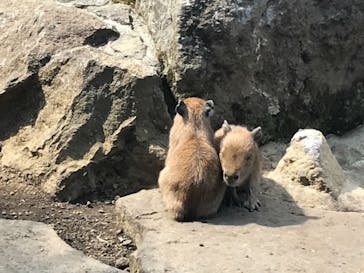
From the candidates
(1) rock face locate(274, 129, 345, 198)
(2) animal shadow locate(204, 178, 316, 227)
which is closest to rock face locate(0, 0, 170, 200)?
(2) animal shadow locate(204, 178, 316, 227)

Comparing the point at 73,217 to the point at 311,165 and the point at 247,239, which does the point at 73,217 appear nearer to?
the point at 247,239

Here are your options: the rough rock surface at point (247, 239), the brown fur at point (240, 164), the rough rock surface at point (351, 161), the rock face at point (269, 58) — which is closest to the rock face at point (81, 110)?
the rock face at point (269, 58)

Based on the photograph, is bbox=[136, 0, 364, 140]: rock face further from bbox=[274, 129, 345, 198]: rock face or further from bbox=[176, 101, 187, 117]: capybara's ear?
bbox=[176, 101, 187, 117]: capybara's ear

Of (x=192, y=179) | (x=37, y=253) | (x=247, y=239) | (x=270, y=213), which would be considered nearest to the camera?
(x=37, y=253)

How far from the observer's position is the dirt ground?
23.2 ft

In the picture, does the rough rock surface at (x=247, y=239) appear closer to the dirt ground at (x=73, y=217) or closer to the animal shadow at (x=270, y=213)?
the animal shadow at (x=270, y=213)

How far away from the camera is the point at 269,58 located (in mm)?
8633

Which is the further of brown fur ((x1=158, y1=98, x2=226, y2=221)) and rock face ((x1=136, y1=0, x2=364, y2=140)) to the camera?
rock face ((x1=136, y1=0, x2=364, y2=140))

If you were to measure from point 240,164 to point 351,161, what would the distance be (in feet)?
7.39

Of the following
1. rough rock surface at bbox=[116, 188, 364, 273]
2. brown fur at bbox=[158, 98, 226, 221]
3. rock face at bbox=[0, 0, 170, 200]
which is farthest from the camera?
rock face at bbox=[0, 0, 170, 200]

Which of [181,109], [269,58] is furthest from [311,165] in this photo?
[181,109]

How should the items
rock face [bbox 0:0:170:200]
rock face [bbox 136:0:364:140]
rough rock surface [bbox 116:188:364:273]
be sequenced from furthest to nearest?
rock face [bbox 136:0:364:140]
rock face [bbox 0:0:170:200]
rough rock surface [bbox 116:188:364:273]

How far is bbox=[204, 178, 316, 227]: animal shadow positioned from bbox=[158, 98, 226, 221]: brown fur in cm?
18

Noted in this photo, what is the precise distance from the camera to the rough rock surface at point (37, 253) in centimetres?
625
